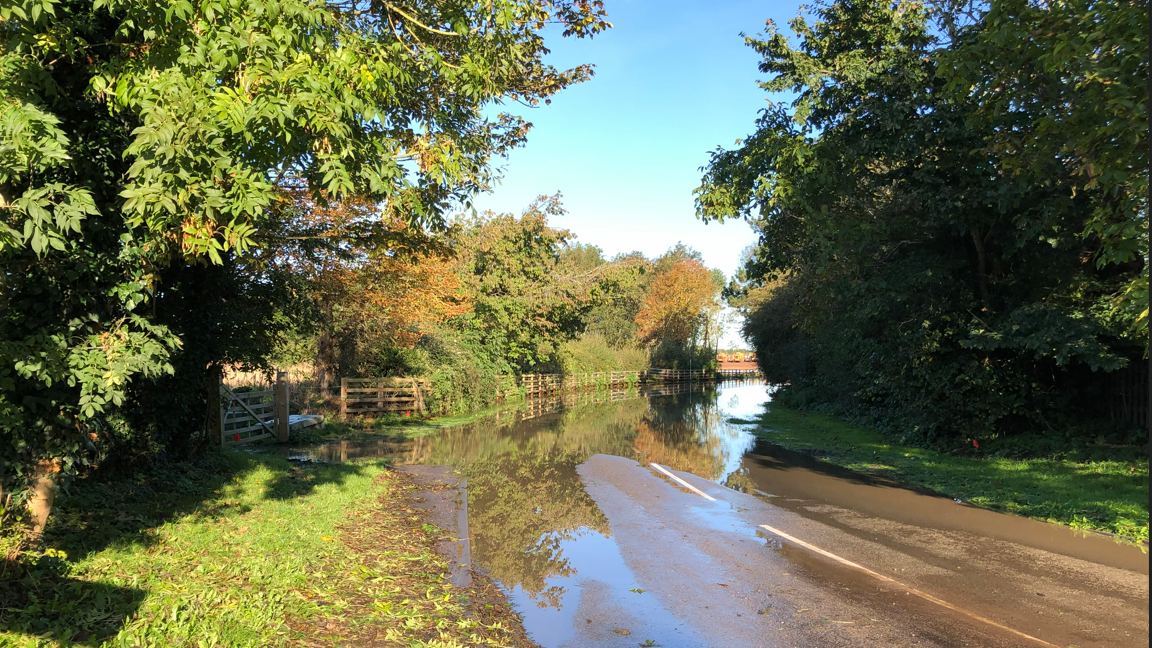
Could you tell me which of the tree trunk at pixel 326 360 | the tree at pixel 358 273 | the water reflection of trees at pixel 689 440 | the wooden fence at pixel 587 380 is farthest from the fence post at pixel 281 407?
the wooden fence at pixel 587 380

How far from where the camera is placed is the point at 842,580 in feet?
24.5

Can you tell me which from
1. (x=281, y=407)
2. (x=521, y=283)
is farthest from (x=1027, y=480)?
(x=521, y=283)

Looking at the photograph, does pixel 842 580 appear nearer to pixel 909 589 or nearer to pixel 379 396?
pixel 909 589

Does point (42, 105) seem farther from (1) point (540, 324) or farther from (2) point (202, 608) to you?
(1) point (540, 324)

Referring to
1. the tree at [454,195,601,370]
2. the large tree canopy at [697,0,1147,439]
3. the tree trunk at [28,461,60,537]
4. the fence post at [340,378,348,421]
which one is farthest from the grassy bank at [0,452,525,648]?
the tree at [454,195,601,370]

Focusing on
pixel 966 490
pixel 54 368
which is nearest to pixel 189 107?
pixel 54 368

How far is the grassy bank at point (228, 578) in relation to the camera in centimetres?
507

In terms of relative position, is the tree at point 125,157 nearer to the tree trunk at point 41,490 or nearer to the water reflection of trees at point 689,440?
the tree trunk at point 41,490

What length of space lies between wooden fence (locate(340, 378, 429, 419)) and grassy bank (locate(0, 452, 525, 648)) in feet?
45.1

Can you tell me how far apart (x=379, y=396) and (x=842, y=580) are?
1921 centimetres

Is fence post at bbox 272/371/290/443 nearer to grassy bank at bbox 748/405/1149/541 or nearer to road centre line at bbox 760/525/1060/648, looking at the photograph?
road centre line at bbox 760/525/1060/648

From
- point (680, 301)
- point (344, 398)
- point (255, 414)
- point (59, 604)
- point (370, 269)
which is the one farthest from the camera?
point (680, 301)

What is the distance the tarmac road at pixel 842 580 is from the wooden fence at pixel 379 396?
14.2 metres

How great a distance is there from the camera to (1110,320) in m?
13.0
